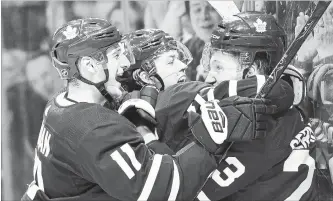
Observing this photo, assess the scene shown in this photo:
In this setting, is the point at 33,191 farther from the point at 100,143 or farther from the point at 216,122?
the point at 216,122

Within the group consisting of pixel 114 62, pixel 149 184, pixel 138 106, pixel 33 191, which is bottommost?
pixel 33 191

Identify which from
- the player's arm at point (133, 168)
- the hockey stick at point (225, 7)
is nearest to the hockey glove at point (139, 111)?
the player's arm at point (133, 168)

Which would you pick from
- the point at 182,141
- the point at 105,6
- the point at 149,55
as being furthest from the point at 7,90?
the point at 182,141

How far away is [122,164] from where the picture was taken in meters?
1.90

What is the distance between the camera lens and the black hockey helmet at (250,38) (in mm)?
2162

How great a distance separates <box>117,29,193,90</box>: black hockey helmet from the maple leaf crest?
1.72ft

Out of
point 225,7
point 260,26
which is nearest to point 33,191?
point 260,26

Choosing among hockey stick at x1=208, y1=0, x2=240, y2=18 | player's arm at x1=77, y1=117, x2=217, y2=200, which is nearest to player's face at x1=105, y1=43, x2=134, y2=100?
player's arm at x1=77, y1=117, x2=217, y2=200

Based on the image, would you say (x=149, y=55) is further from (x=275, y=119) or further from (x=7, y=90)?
(x=7, y=90)

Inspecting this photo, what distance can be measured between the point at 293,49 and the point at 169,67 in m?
0.88

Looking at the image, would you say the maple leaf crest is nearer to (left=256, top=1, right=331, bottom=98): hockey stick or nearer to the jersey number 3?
(left=256, top=1, right=331, bottom=98): hockey stick

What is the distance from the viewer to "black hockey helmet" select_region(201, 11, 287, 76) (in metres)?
2.16

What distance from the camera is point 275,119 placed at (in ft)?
7.02

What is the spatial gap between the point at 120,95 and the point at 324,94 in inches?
33.5
